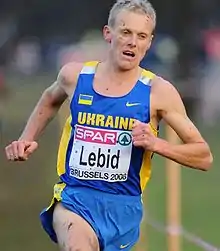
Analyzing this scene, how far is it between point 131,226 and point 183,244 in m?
3.96

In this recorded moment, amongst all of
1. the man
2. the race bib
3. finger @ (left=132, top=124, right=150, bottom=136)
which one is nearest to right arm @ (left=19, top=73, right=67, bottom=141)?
the man

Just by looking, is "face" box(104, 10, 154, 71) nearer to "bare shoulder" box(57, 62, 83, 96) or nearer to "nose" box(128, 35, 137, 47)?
"nose" box(128, 35, 137, 47)

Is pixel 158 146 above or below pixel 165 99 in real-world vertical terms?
below

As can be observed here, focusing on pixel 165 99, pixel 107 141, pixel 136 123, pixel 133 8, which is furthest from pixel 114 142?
pixel 133 8

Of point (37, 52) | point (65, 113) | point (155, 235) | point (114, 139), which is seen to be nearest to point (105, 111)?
point (114, 139)

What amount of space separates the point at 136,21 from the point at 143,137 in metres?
0.70

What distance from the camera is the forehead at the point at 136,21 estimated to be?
6.05m

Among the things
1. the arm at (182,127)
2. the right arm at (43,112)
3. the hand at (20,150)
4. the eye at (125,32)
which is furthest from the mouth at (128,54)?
the hand at (20,150)

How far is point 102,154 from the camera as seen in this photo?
6.02 meters

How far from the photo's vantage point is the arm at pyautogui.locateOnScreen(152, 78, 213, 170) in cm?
593

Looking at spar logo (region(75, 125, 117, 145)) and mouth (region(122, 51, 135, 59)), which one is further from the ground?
mouth (region(122, 51, 135, 59))

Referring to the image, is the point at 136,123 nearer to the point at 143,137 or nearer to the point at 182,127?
the point at 143,137

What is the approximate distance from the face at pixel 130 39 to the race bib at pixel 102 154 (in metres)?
0.38

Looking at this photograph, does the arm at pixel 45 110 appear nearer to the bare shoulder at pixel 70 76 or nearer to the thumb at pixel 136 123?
the bare shoulder at pixel 70 76
